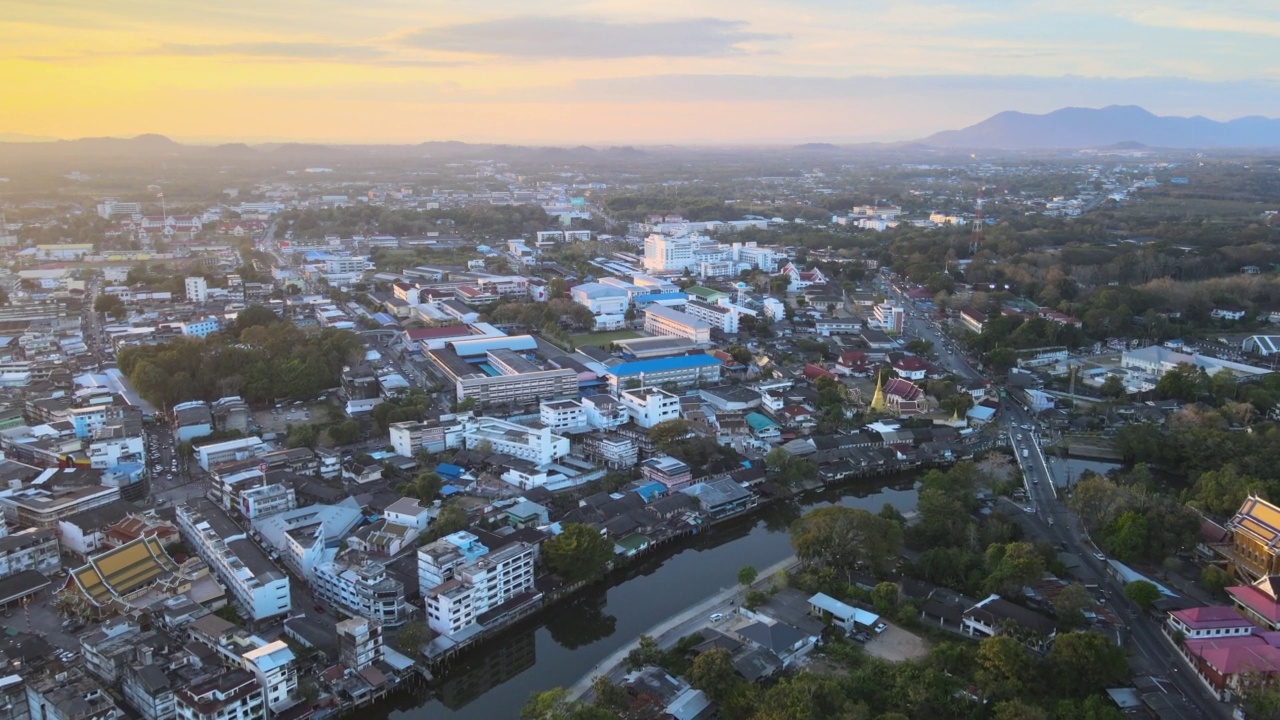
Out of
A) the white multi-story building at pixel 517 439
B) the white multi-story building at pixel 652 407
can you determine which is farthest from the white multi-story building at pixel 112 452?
the white multi-story building at pixel 652 407

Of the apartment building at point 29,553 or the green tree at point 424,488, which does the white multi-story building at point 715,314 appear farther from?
the apartment building at point 29,553

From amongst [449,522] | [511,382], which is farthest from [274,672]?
[511,382]

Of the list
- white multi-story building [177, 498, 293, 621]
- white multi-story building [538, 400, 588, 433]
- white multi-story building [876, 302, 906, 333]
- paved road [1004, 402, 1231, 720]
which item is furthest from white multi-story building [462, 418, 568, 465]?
white multi-story building [876, 302, 906, 333]

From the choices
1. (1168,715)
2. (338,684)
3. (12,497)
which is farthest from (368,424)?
(1168,715)

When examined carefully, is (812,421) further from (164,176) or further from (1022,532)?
(164,176)

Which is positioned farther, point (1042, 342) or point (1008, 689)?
point (1042, 342)

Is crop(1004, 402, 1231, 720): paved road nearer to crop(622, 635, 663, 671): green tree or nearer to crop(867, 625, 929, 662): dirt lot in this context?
crop(867, 625, 929, 662): dirt lot
